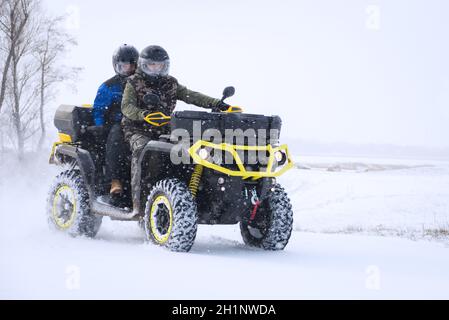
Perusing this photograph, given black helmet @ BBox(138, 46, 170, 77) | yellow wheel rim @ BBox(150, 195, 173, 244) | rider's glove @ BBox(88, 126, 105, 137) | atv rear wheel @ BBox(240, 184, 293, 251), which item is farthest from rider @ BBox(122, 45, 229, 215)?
atv rear wheel @ BBox(240, 184, 293, 251)

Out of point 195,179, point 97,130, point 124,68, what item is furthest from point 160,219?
point 124,68

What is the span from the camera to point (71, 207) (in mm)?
8781

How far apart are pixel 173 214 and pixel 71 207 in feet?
8.81

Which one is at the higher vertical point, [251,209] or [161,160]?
[161,160]

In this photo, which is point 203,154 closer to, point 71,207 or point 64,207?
point 71,207

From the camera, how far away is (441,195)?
2308 centimetres

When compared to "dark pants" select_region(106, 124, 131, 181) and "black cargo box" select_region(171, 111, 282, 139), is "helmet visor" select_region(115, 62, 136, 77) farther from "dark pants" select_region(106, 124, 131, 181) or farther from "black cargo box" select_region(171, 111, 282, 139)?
"black cargo box" select_region(171, 111, 282, 139)

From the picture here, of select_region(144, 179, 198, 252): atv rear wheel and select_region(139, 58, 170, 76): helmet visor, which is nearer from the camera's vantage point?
select_region(144, 179, 198, 252): atv rear wheel

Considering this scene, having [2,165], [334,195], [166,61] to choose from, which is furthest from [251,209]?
[2,165]

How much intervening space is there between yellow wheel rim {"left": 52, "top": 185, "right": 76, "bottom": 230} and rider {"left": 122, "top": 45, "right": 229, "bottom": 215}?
1445 mm

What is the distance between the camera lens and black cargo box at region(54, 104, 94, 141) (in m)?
8.73

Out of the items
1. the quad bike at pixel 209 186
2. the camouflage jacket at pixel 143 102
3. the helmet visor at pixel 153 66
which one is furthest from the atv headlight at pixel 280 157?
the helmet visor at pixel 153 66
